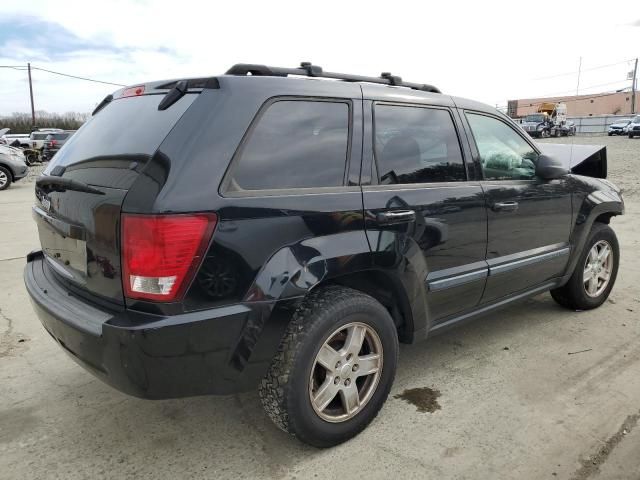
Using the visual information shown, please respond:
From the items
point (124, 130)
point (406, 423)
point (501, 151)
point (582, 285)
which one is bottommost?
point (406, 423)

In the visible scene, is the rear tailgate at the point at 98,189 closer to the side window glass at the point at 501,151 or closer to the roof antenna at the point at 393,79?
the roof antenna at the point at 393,79

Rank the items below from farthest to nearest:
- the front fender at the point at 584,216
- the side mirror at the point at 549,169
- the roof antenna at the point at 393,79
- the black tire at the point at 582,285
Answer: the black tire at the point at 582,285
the front fender at the point at 584,216
the side mirror at the point at 549,169
the roof antenna at the point at 393,79

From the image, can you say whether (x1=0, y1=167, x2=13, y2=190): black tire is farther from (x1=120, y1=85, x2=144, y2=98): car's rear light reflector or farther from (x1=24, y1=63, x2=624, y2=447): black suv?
(x1=120, y1=85, x2=144, y2=98): car's rear light reflector

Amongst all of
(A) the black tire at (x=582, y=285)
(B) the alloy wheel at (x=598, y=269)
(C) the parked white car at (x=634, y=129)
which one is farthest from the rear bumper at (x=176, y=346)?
(C) the parked white car at (x=634, y=129)

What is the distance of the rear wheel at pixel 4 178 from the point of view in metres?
13.9

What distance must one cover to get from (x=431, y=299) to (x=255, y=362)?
1.17 metres

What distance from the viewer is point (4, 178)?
13922mm

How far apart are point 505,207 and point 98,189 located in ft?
7.91

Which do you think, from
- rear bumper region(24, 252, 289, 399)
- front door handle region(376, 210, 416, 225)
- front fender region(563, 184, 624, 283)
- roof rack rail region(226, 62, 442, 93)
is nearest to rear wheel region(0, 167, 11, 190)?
rear bumper region(24, 252, 289, 399)

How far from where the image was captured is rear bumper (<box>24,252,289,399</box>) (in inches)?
79.4

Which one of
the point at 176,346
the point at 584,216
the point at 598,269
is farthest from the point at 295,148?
the point at 598,269

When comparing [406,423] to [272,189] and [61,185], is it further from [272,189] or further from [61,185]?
[61,185]

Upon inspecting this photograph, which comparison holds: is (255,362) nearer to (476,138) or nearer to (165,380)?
(165,380)

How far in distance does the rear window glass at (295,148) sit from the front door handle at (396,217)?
0.91 feet
